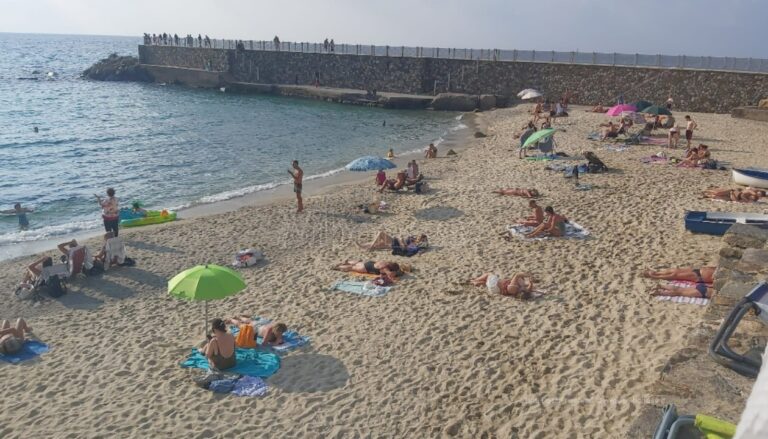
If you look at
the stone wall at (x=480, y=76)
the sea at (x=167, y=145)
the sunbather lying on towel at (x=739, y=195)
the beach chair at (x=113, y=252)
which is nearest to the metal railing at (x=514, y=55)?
the stone wall at (x=480, y=76)

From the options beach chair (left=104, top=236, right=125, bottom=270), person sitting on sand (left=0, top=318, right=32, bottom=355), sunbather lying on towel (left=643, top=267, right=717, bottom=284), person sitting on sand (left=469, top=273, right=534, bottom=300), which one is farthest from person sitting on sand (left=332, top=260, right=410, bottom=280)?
person sitting on sand (left=0, top=318, right=32, bottom=355)

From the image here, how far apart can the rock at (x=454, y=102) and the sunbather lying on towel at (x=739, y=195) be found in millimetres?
27835

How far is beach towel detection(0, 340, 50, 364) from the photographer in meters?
8.62

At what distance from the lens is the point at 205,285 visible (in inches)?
324

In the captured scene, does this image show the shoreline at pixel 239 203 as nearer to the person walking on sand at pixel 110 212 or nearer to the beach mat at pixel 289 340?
the person walking on sand at pixel 110 212

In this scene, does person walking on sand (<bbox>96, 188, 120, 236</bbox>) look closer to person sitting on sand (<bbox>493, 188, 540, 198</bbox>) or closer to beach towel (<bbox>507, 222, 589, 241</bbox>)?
beach towel (<bbox>507, 222, 589, 241</bbox>)

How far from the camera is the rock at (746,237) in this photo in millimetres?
9422

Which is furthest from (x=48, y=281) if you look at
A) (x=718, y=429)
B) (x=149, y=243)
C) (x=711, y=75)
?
(x=711, y=75)

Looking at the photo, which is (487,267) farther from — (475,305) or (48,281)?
(48,281)

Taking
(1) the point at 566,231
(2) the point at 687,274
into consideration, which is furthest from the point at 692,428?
(1) the point at 566,231

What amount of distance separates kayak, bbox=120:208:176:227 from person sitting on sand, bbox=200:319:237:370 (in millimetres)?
9747

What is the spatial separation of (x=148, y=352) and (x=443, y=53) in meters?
41.7

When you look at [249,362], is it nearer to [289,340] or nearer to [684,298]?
[289,340]

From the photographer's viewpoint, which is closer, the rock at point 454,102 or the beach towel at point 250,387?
the beach towel at point 250,387
